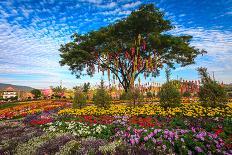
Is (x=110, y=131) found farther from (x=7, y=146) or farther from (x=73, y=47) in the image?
(x=73, y=47)

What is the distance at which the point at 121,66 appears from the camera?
30.9m

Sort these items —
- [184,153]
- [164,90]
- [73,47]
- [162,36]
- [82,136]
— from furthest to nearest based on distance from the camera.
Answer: [73,47] < [162,36] < [164,90] < [82,136] < [184,153]

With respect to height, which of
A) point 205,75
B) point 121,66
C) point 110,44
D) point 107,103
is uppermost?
point 110,44

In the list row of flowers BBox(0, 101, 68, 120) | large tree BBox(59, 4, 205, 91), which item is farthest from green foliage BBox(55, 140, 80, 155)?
large tree BBox(59, 4, 205, 91)

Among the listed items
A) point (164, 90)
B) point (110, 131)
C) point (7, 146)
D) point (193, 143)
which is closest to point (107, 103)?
point (164, 90)

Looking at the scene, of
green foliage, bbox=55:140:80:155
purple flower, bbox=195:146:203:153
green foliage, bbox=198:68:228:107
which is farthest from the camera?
green foliage, bbox=198:68:228:107

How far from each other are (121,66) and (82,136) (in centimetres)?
2324

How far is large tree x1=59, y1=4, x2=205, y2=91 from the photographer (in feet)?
83.3

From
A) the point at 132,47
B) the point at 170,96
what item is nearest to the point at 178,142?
the point at 170,96

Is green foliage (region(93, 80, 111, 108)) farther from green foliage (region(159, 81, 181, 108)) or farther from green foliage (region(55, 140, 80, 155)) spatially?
green foliage (region(55, 140, 80, 155))

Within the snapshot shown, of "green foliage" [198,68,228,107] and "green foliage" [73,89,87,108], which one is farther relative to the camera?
"green foliage" [73,89,87,108]

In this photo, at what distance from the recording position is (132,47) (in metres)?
25.7

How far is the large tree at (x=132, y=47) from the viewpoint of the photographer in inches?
999

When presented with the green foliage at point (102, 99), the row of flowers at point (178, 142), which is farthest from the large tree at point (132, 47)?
the row of flowers at point (178, 142)
